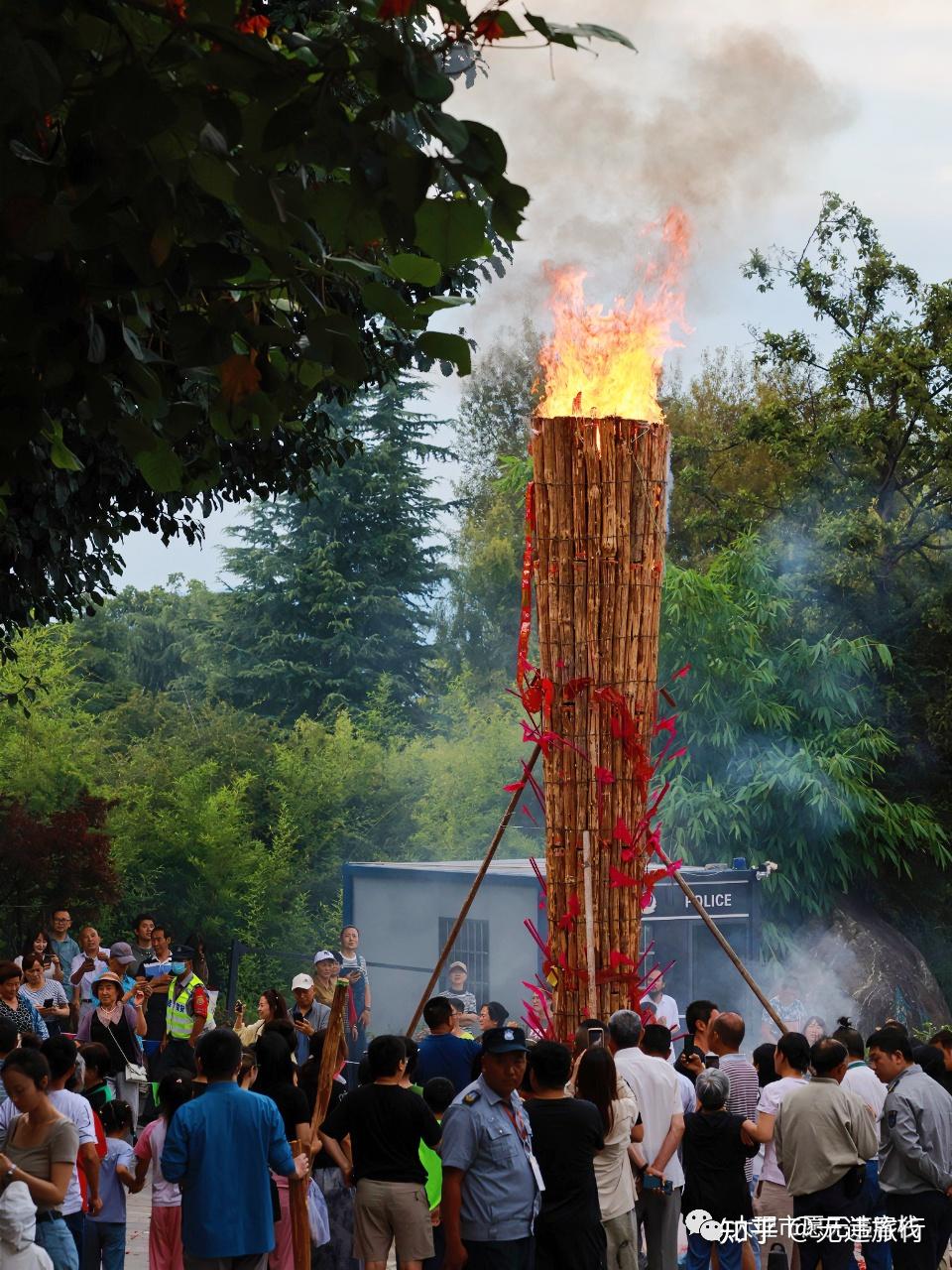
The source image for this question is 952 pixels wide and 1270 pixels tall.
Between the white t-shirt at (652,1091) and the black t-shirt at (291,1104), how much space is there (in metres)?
1.53

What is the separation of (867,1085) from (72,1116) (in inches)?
157

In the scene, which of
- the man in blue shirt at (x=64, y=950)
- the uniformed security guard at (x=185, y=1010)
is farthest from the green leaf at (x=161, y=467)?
the man in blue shirt at (x=64, y=950)

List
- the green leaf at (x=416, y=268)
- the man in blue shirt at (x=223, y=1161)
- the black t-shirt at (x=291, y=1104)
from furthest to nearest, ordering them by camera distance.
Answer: the black t-shirt at (x=291, y=1104)
the man in blue shirt at (x=223, y=1161)
the green leaf at (x=416, y=268)

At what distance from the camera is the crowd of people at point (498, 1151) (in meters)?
6.41

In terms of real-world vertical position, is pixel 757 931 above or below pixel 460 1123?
above

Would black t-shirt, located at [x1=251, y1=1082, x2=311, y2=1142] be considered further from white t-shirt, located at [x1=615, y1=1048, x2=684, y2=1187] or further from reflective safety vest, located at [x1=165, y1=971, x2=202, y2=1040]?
reflective safety vest, located at [x1=165, y1=971, x2=202, y2=1040]

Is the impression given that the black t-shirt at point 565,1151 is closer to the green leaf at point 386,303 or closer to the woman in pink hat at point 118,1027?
the green leaf at point 386,303

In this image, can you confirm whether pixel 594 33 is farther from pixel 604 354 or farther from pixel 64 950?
pixel 64 950

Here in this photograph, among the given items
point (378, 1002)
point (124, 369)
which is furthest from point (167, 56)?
point (378, 1002)

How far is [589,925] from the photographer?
8547mm

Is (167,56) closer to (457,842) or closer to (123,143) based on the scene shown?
(123,143)

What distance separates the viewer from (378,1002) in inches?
690

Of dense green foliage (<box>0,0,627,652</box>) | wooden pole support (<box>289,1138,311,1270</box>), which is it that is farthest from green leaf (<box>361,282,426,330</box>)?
wooden pole support (<box>289,1138,311,1270</box>)

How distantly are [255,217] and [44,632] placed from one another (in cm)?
2587
